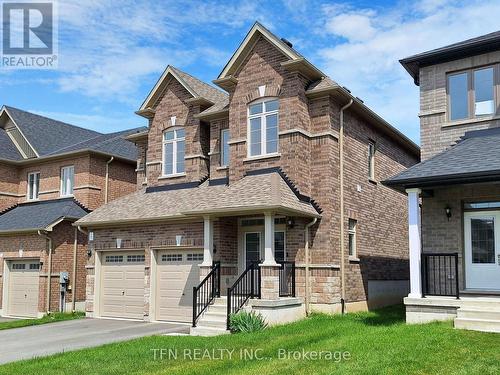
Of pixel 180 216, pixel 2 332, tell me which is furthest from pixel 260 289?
pixel 2 332

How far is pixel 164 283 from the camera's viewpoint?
17750 mm

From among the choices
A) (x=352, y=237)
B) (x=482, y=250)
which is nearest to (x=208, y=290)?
(x=352, y=237)

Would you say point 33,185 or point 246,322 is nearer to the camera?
point 246,322

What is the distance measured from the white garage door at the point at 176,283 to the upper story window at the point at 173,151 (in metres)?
3.22

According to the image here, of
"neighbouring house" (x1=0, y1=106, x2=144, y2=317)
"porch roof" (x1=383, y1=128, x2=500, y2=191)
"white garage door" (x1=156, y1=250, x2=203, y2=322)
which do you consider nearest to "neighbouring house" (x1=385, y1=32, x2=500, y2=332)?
"porch roof" (x1=383, y1=128, x2=500, y2=191)

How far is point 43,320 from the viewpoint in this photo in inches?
737

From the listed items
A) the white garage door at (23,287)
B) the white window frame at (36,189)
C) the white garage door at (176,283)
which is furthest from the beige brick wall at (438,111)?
the white window frame at (36,189)

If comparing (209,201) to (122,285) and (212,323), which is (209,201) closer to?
(212,323)

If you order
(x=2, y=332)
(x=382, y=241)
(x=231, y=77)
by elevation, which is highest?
(x=231, y=77)

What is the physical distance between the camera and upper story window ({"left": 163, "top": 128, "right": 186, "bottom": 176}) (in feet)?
63.5

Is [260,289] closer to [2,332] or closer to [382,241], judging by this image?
[382,241]

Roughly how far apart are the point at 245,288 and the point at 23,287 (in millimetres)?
11575

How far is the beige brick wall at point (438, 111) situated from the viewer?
14.4m

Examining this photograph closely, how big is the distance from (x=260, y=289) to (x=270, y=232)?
1.52 m
